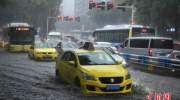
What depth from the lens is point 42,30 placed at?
94.8 meters

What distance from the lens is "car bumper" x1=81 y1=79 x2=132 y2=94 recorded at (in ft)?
49.0

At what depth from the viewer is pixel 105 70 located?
1549 cm

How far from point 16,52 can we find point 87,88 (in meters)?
34.0

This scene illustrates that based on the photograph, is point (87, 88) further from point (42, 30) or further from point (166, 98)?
point (42, 30)

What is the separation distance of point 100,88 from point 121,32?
104 feet

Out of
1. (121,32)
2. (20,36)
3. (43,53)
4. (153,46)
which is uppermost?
A: (121,32)

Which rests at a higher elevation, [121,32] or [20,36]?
[121,32]

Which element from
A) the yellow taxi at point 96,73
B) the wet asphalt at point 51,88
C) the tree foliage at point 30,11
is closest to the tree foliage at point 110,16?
the tree foliage at point 30,11

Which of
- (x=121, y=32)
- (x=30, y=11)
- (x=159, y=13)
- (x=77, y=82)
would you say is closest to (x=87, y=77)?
(x=77, y=82)

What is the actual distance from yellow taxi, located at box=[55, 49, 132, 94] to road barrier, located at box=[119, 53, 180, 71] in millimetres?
8659

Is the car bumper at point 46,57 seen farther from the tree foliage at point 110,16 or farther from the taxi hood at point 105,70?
the tree foliage at point 110,16

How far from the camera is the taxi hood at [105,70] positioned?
15.2 metres

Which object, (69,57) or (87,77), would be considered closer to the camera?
(87,77)

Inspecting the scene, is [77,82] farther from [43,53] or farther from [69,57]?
[43,53]
